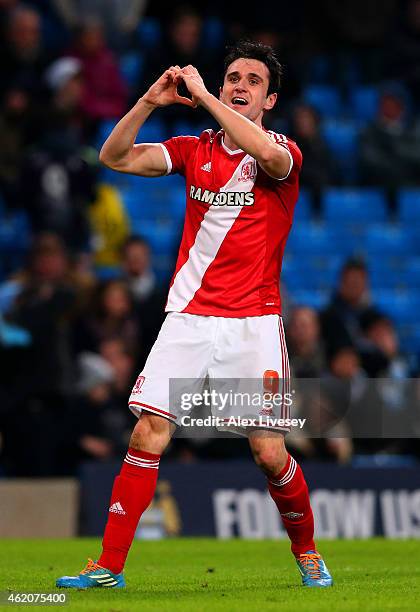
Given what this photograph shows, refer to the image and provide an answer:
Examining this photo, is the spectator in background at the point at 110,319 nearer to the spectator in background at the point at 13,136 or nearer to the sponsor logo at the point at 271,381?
the spectator in background at the point at 13,136

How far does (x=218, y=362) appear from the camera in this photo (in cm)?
665

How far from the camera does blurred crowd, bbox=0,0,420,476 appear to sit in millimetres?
11961

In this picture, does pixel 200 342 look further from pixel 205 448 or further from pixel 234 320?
pixel 205 448

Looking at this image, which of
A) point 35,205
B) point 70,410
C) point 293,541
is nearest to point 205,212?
point 293,541

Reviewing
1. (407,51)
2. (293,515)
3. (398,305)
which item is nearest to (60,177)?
(398,305)

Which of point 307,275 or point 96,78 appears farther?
point 307,275

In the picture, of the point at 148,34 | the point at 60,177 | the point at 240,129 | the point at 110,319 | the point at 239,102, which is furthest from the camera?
the point at 148,34

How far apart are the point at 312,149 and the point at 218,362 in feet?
33.8

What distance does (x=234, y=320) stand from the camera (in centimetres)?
672

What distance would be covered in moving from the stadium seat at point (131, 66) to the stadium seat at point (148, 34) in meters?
0.27

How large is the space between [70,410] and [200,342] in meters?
5.39

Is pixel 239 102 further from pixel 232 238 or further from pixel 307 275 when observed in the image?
pixel 307 275

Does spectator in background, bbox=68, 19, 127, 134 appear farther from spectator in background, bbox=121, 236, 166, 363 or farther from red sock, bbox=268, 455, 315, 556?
red sock, bbox=268, 455, 315, 556

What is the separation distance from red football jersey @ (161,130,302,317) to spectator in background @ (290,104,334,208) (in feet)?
31.3
